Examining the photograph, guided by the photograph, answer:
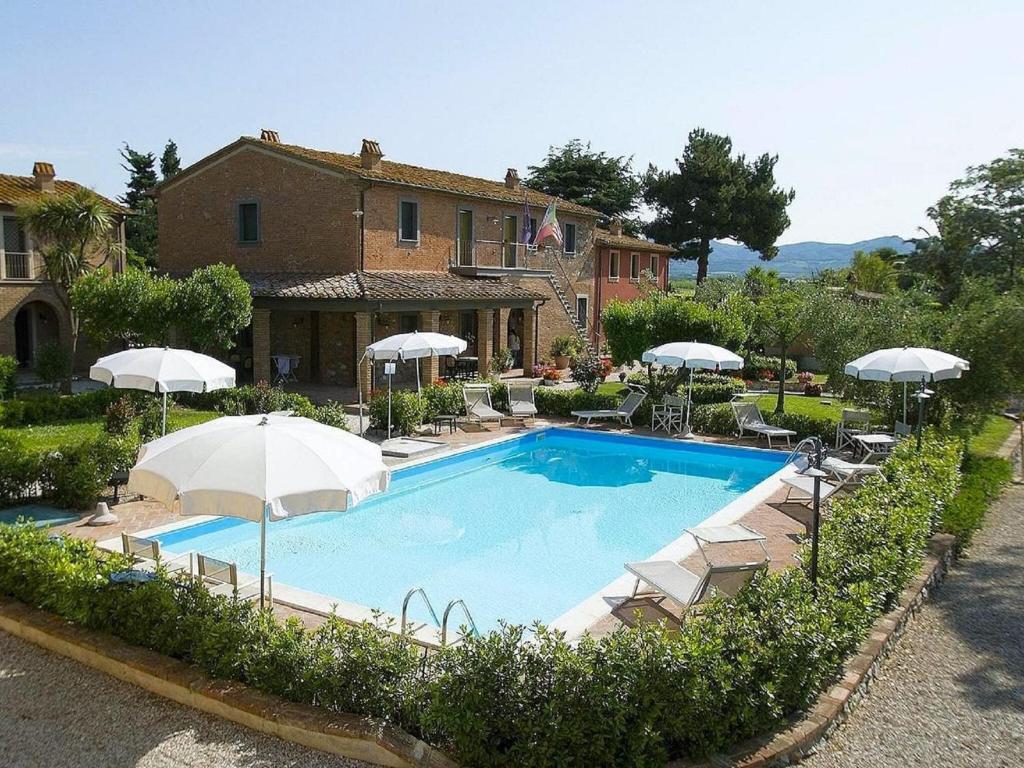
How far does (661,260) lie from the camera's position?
4347cm

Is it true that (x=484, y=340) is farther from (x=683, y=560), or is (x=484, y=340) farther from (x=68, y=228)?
(x=683, y=560)

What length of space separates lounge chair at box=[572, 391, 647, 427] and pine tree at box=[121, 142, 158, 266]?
3296 cm

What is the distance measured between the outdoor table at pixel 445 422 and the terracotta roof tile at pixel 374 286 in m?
4.67

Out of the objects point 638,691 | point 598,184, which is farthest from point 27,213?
point 598,184

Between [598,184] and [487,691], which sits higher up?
[598,184]

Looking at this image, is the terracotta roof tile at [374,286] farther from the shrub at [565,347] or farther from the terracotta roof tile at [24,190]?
the terracotta roof tile at [24,190]

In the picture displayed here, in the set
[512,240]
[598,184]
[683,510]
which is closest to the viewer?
[683,510]

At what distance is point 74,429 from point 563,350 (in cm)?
1815

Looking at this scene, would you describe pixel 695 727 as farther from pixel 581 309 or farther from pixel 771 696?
pixel 581 309

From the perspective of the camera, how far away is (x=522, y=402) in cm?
2067

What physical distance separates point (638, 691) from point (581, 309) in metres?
31.3

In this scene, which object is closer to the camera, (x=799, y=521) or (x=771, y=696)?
(x=771, y=696)

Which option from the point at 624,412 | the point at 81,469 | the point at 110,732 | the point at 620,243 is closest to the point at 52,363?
the point at 81,469

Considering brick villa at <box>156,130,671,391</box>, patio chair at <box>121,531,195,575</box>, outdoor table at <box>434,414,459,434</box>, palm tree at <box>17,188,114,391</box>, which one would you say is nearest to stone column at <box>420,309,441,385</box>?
brick villa at <box>156,130,671,391</box>
